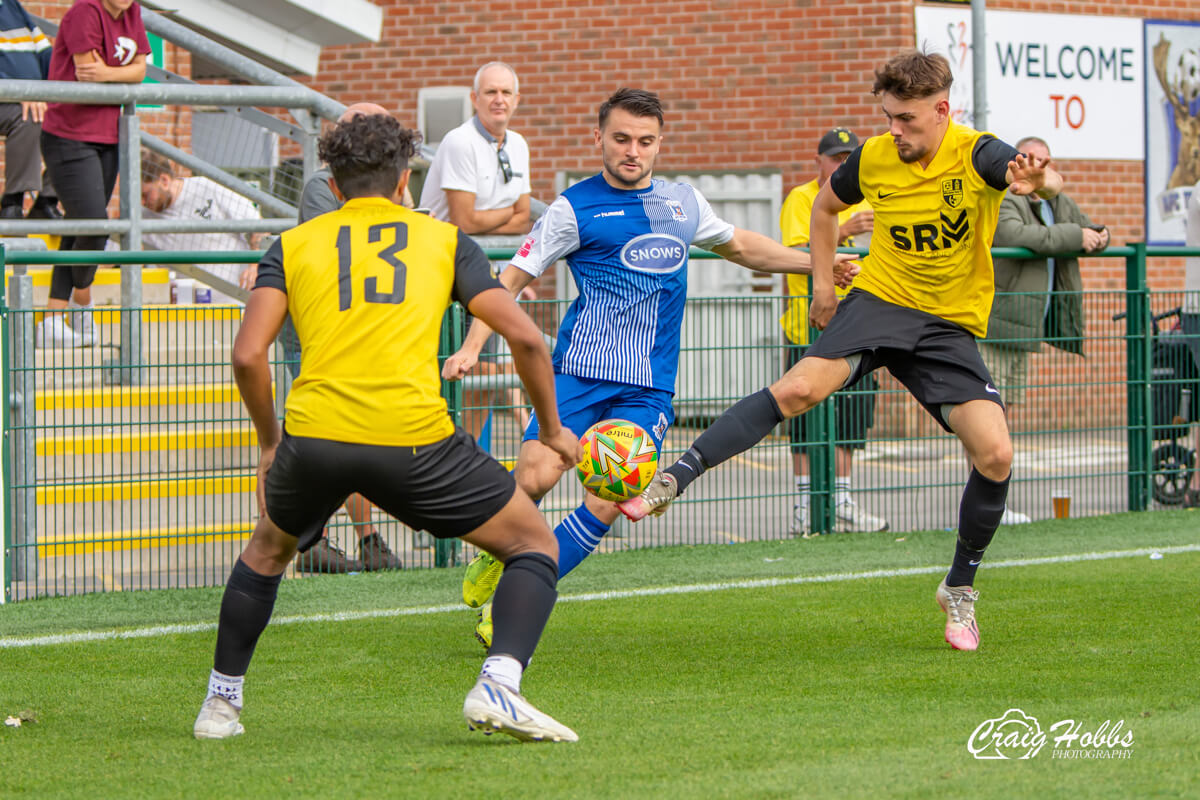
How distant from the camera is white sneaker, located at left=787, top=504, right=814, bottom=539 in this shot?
377 inches

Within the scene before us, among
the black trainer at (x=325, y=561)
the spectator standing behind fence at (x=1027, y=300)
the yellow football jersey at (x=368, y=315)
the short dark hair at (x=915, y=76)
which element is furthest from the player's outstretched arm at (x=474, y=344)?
the spectator standing behind fence at (x=1027, y=300)

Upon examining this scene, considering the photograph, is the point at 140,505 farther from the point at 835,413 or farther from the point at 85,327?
the point at 835,413

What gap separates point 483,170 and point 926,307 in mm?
3654

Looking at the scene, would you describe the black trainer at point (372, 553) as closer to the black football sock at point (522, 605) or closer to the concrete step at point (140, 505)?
the concrete step at point (140, 505)

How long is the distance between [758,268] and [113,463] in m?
3.47

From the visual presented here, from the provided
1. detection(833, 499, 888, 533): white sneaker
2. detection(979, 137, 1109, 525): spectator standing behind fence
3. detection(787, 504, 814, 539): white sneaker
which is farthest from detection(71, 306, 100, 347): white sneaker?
detection(979, 137, 1109, 525): spectator standing behind fence

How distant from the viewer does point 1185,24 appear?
58.6ft

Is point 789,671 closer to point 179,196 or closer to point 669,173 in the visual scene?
point 179,196

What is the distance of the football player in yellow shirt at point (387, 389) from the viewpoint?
4.28m

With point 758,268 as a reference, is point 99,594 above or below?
below

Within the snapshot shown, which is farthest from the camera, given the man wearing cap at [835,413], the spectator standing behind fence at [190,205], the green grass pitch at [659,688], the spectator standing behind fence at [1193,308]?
the spectator standing behind fence at [190,205]

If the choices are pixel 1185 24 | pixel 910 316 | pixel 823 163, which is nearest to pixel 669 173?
pixel 1185 24

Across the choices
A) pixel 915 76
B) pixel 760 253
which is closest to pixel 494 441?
pixel 760 253

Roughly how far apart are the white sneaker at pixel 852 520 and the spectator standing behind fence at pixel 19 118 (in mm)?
5361
